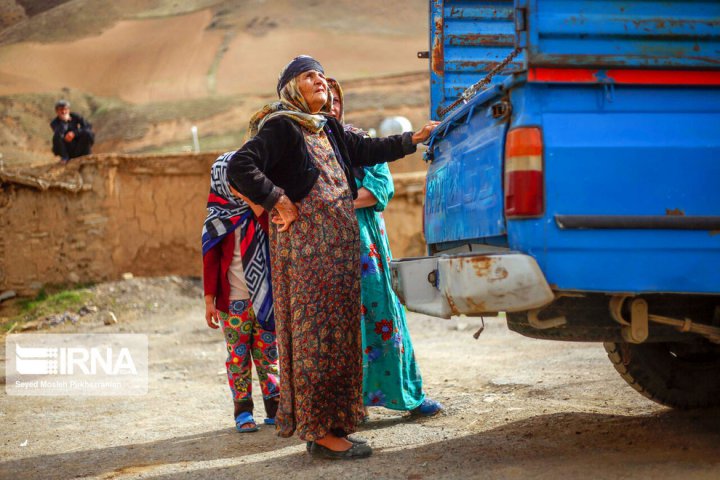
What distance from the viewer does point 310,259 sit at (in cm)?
348

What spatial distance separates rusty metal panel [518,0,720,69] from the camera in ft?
8.98

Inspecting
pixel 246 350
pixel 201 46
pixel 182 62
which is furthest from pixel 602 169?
pixel 201 46

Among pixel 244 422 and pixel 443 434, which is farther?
pixel 244 422

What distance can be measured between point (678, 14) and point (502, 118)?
2.33 feet

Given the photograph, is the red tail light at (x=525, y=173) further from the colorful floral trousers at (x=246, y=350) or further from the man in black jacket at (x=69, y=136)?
the man in black jacket at (x=69, y=136)

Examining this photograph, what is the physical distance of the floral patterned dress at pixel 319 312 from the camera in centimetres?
347

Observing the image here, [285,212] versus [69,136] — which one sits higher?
[69,136]

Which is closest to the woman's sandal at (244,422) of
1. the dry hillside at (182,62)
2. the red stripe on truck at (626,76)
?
the red stripe on truck at (626,76)

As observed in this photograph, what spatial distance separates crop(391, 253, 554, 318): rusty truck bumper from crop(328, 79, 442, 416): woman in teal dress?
3.68 ft

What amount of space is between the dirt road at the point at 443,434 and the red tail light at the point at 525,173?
3.53 feet

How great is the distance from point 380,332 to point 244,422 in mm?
980

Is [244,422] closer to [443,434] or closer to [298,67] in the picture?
[443,434]

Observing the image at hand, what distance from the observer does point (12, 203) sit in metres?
11.8

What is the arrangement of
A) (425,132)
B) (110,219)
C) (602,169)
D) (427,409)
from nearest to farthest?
(602,169)
(425,132)
(427,409)
(110,219)
